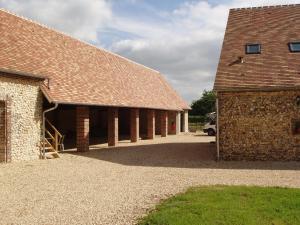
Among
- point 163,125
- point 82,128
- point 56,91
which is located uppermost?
point 56,91

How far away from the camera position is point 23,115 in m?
16.5

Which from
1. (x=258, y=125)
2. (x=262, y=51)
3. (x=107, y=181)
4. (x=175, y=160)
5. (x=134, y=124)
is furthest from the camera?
(x=134, y=124)

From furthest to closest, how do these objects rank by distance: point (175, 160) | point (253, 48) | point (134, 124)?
1. point (134, 124)
2. point (253, 48)
3. point (175, 160)

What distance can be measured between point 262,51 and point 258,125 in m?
3.89

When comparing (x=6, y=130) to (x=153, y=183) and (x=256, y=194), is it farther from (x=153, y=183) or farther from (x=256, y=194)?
(x=256, y=194)

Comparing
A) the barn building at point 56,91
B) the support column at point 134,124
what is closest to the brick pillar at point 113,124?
the barn building at point 56,91

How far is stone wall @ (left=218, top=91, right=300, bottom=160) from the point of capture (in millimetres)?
16109

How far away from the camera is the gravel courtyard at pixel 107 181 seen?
26.3ft

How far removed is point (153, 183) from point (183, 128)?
29.4 meters

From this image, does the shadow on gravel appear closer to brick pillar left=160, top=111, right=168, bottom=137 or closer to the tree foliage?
brick pillar left=160, top=111, right=168, bottom=137

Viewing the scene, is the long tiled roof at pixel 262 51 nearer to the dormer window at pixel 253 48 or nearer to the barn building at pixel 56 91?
the dormer window at pixel 253 48

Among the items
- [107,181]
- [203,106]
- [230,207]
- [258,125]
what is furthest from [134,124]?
[203,106]

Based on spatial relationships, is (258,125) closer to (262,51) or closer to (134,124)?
(262,51)

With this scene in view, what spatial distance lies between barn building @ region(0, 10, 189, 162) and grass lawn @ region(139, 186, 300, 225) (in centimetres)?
893
